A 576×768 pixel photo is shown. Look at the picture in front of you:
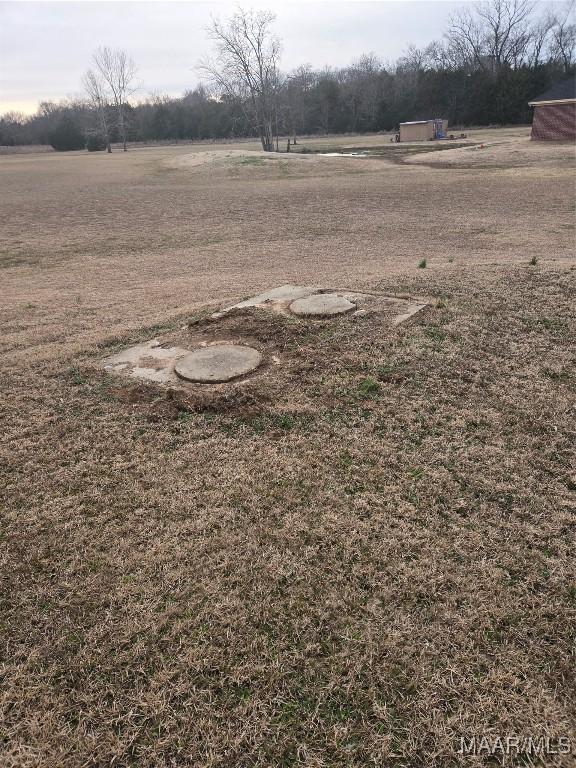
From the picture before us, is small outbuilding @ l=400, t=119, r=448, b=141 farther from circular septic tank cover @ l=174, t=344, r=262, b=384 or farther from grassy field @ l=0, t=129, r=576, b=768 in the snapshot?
circular septic tank cover @ l=174, t=344, r=262, b=384

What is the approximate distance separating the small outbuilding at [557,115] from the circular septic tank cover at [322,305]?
30105 millimetres

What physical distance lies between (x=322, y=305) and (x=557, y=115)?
100ft

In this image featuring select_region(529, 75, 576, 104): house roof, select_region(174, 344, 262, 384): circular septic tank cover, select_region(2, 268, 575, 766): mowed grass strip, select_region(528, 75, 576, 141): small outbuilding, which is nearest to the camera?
select_region(2, 268, 575, 766): mowed grass strip

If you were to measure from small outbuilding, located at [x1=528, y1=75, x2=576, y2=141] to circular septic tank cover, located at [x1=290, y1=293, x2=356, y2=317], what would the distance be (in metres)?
30.1

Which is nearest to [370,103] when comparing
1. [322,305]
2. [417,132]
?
[417,132]

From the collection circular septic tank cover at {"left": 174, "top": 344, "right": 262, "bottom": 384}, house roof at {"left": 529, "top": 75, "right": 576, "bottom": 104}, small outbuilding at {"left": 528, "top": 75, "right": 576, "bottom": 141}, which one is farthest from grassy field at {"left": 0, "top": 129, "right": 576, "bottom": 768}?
house roof at {"left": 529, "top": 75, "right": 576, "bottom": 104}

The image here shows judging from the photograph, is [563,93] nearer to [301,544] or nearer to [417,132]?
[417,132]

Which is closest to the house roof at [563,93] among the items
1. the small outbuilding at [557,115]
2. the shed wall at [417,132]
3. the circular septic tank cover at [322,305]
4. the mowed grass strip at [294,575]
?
the small outbuilding at [557,115]

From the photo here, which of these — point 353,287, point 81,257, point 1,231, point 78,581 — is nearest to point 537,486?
point 78,581

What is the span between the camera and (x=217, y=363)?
3.82 meters

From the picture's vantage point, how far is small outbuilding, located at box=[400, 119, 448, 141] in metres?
40.2

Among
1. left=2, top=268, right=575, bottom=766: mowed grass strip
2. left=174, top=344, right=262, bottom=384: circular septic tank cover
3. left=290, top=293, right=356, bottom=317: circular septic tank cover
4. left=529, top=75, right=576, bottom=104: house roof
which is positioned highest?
left=529, top=75, right=576, bottom=104: house roof

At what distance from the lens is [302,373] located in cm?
364

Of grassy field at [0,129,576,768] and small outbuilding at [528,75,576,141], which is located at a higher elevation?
small outbuilding at [528,75,576,141]
